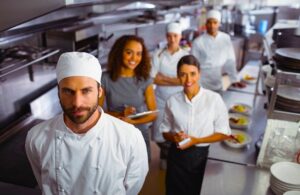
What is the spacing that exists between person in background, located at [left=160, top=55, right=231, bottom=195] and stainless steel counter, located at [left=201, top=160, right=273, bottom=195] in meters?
0.13

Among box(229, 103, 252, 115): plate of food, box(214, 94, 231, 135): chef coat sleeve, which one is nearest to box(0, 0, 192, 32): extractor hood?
box(214, 94, 231, 135): chef coat sleeve

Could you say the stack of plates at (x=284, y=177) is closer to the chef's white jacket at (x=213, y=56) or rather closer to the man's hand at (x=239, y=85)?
the chef's white jacket at (x=213, y=56)

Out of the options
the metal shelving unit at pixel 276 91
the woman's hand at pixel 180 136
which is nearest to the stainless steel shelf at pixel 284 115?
the metal shelving unit at pixel 276 91

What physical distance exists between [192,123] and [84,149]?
2.62 ft

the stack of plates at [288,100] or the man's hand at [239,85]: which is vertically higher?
the stack of plates at [288,100]

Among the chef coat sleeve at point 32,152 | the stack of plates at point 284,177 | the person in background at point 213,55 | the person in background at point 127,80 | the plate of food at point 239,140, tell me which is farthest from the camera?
the person in background at point 213,55

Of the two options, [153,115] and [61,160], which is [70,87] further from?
[153,115]

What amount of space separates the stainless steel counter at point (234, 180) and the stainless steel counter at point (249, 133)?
3.6 inches

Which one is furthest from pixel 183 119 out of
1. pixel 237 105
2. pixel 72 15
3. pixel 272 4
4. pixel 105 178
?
pixel 272 4

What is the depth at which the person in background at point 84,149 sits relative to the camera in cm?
121

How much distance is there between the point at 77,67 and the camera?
1159 millimetres

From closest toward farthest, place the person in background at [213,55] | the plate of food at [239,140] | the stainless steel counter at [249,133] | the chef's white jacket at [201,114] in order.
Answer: the chef's white jacket at [201,114]
the stainless steel counter at [249,133]
the plate of food at [239,140]
the person in background at [213,55]

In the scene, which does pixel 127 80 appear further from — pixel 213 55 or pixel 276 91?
pixel 213 55

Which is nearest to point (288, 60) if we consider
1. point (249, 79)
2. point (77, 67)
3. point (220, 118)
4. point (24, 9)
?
point (220, 118)
